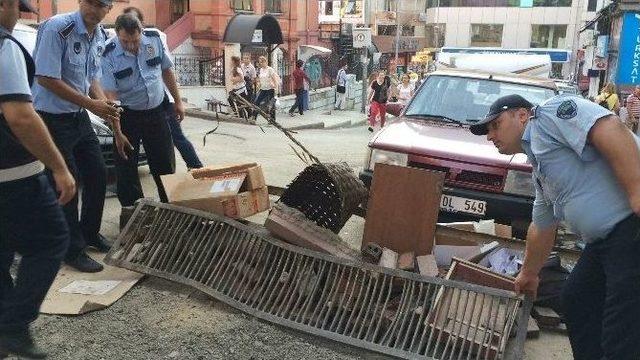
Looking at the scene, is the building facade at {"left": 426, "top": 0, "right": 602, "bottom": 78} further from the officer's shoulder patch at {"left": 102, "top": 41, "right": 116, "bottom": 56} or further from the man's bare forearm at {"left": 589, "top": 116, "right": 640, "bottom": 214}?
the man's bare forearm at {"left": 589, "top": 116, "right": 640, "bottom": 214}

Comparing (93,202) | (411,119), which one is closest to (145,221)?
(93,202)

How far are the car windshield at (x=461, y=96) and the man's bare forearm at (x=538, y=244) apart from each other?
2.97 m

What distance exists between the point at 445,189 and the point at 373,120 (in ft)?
35.4

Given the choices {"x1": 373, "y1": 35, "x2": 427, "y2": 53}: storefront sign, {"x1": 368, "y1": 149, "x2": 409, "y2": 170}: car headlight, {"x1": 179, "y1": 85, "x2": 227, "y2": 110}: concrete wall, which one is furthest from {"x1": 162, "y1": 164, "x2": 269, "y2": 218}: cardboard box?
{"x1": 373, "y1": 35, "x2": 427, "y2": 53}: storefront sign

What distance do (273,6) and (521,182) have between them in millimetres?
20913

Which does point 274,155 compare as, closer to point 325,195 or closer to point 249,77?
point 325,195

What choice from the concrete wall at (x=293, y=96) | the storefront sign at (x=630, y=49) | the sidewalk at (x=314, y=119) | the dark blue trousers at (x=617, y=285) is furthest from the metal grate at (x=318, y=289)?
the storefront sign at (x=630, y=49)

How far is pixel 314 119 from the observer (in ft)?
59.5

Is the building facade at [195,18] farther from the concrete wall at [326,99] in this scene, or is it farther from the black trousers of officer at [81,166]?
the black trousers of officer at [81,166]

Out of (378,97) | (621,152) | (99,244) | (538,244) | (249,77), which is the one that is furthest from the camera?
(249,77)

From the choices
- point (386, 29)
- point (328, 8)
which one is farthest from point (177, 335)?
point (386, 29)

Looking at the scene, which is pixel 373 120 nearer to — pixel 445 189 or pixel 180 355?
pixel 445 189

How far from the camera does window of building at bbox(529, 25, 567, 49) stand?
5311cm

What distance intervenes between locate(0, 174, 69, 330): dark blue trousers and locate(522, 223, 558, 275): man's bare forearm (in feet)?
7.44
